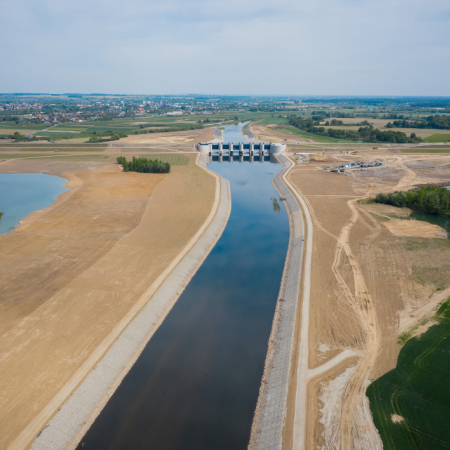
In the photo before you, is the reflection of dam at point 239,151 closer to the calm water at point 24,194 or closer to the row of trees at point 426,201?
the calm water at point 24,194

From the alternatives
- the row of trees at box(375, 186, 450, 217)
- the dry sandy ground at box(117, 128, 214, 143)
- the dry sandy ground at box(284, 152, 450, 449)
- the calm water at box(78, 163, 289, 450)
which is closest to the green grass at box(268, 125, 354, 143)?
the dry sandy ground at box(117, 128, 214, 143)

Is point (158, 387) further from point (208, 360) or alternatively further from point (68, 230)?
point (68, 230)

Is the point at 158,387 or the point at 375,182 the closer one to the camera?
the point at 158,387

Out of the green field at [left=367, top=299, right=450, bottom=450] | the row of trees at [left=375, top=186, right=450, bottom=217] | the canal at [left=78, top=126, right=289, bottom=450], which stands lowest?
the canal at [left=78, top=126, right=289, bottom=450]

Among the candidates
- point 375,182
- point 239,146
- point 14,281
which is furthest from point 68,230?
point 239,146

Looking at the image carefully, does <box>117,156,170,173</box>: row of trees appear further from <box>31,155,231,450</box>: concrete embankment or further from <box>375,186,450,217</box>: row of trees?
<box>375,186,450,217</box>: row of trees
